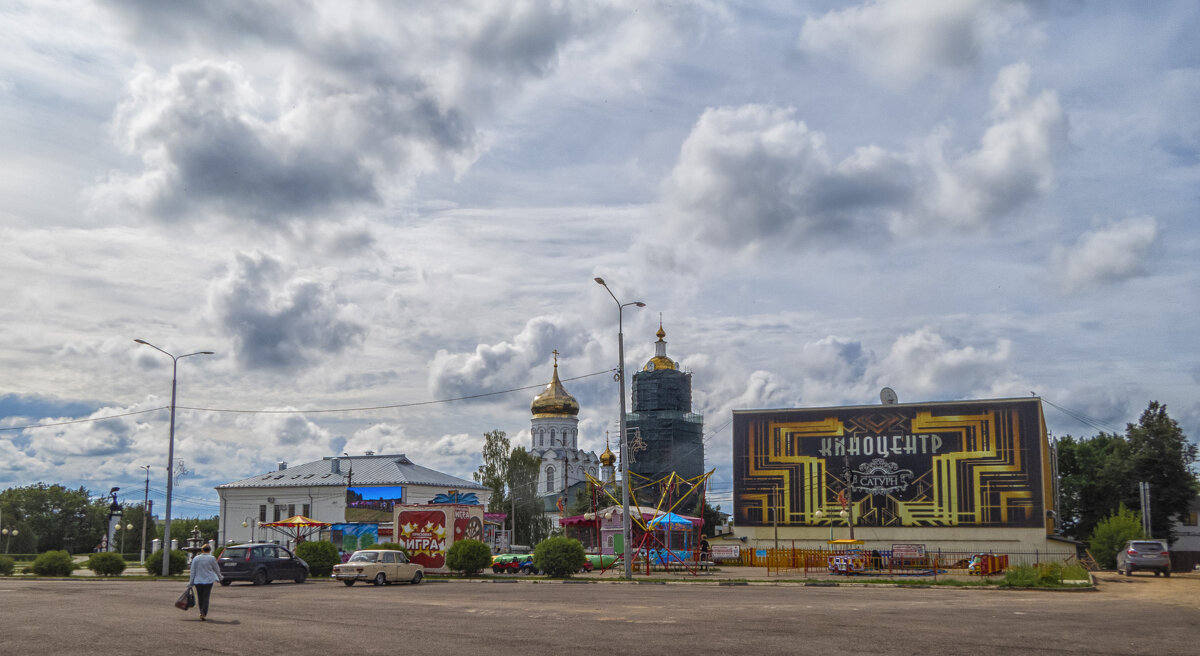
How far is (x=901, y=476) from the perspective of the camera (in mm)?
64375

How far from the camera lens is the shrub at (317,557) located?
39247 mm

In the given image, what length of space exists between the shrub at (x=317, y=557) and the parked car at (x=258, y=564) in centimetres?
→ 339

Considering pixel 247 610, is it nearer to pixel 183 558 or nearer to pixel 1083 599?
pixel 1083 599

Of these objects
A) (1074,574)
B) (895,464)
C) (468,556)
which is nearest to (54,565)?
(468,556)

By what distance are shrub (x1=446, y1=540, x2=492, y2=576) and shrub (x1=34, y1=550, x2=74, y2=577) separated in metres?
17.9

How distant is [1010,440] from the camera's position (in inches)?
2454

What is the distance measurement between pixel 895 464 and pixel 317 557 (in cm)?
3994

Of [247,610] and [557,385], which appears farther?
[557,385]

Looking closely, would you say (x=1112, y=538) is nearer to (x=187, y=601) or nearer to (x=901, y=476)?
(x=901, y=476)

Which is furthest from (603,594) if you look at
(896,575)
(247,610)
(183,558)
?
(183,558)

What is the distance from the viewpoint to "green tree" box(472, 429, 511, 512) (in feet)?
274

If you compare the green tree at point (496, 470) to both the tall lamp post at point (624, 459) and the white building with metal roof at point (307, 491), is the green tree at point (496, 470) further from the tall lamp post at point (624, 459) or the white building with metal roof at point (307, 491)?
the tall lamp post at point (624, 459)

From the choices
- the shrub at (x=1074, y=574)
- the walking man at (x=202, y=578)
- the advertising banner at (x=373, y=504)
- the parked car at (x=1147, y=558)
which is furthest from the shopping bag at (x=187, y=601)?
the parked car at (x=1147, y=558)

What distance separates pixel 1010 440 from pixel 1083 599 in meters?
38.6
